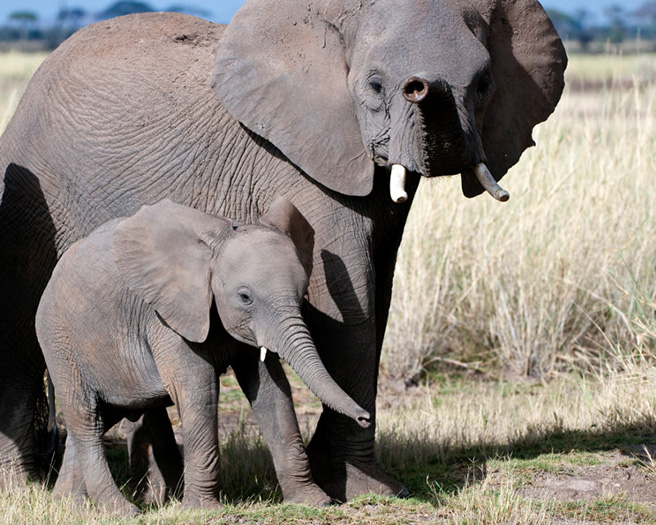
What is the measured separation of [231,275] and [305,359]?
0.50 m

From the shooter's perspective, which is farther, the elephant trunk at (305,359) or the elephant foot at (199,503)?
the elephant foot at (199,503)

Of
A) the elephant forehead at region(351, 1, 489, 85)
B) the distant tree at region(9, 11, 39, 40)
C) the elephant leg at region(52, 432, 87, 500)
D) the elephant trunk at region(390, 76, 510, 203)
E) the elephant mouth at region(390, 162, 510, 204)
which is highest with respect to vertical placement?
the distant tree at region(9, 11, 39, 40)

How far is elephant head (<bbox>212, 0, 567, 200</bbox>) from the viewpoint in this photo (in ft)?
16.7

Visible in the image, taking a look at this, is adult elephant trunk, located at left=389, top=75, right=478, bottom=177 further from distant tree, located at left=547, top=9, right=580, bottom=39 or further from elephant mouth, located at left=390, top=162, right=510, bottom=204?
distant tree, located at left=547, top=9, right=580, bottom=39

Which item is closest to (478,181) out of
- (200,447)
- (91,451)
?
(200,447)

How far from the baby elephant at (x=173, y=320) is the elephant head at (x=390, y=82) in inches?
17.8

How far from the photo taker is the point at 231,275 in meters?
5.04

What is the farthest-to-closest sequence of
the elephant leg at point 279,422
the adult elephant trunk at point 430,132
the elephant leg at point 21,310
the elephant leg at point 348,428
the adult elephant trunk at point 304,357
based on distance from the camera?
the elephant leg at point 21,310, the elephant leg at point 348,428, the elephant leg at point 279,422, the adult elephant trunk at point 304,357, the adult elephant trunk at point 430,132

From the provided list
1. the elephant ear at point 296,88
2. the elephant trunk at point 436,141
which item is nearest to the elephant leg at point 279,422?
the elephant ear at point 296,88

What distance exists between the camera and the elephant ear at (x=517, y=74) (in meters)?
5.87

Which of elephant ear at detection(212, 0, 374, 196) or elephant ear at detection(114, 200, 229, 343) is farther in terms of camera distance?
elephant ear at detection(212, 0, 374, 196)

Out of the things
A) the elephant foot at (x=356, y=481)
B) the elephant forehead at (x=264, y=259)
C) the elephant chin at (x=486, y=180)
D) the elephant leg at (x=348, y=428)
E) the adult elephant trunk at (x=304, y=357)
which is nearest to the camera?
the adult elephant trunk at (x=304, y=357)

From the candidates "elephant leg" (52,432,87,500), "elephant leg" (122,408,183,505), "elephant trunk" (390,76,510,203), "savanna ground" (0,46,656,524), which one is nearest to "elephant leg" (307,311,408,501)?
"elephant leg" (122,408,183,505)

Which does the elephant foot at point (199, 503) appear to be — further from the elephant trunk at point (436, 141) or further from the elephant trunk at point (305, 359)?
the elephant trunk at point (436, 141)
